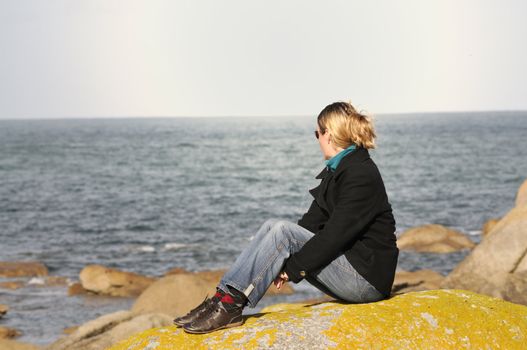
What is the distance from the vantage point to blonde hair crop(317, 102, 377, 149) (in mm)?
5660

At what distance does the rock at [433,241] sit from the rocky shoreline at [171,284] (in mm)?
5406

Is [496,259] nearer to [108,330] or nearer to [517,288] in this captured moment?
[517,288]

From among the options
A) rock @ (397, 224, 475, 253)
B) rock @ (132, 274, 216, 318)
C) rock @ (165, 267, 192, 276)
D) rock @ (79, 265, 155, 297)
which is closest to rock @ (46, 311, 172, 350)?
rock @ (132, 274, 216, 318)

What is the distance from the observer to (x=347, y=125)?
5668mm

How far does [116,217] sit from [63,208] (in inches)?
226

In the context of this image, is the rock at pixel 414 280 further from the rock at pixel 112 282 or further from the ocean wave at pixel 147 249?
the ocean wave at pixel 147 249

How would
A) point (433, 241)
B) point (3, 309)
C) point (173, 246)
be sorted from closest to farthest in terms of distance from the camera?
point (3, 309) → point (433, 241) → point (173, 246)

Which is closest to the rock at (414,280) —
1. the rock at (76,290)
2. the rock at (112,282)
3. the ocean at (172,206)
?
the ocean at (172,206)

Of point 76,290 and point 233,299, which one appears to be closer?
point 233,299

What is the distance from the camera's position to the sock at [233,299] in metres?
5.46

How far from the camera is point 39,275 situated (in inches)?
985

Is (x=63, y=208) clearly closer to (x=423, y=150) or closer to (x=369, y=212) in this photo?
(x=369, y=212)

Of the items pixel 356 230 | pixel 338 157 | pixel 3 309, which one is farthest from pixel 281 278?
pixel 3 309

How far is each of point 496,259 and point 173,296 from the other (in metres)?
7.35
